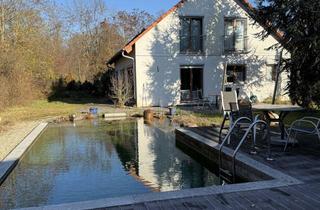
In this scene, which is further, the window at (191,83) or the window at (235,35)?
the window at (235,35)

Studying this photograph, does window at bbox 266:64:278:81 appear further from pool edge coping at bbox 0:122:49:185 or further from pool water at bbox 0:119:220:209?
pool edge coping at bbox 0:122:49:185

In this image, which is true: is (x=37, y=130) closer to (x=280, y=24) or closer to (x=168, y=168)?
(x=168, y=168)

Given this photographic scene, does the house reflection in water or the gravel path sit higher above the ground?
the gravel path

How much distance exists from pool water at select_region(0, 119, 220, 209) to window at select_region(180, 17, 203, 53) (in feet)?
34.7

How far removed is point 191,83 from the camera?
21.3 meters

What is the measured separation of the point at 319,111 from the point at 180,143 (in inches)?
320

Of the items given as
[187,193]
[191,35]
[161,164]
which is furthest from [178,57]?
[187,193]

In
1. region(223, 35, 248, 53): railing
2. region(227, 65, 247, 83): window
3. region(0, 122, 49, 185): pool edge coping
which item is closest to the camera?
region(0, 122, 49, 185): pool edge coping

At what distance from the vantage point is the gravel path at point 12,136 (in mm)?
8688

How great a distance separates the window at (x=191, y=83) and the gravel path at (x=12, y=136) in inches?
400

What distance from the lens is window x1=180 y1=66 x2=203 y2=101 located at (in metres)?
21.3

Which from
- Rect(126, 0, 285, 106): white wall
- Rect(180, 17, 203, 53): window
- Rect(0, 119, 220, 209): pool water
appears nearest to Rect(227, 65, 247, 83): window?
Rect(126, 0, 285, 106): white wall

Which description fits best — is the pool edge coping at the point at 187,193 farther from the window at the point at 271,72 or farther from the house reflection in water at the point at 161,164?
the window at the point at 271,72

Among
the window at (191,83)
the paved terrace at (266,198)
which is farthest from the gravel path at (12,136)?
the window at (191,83)
